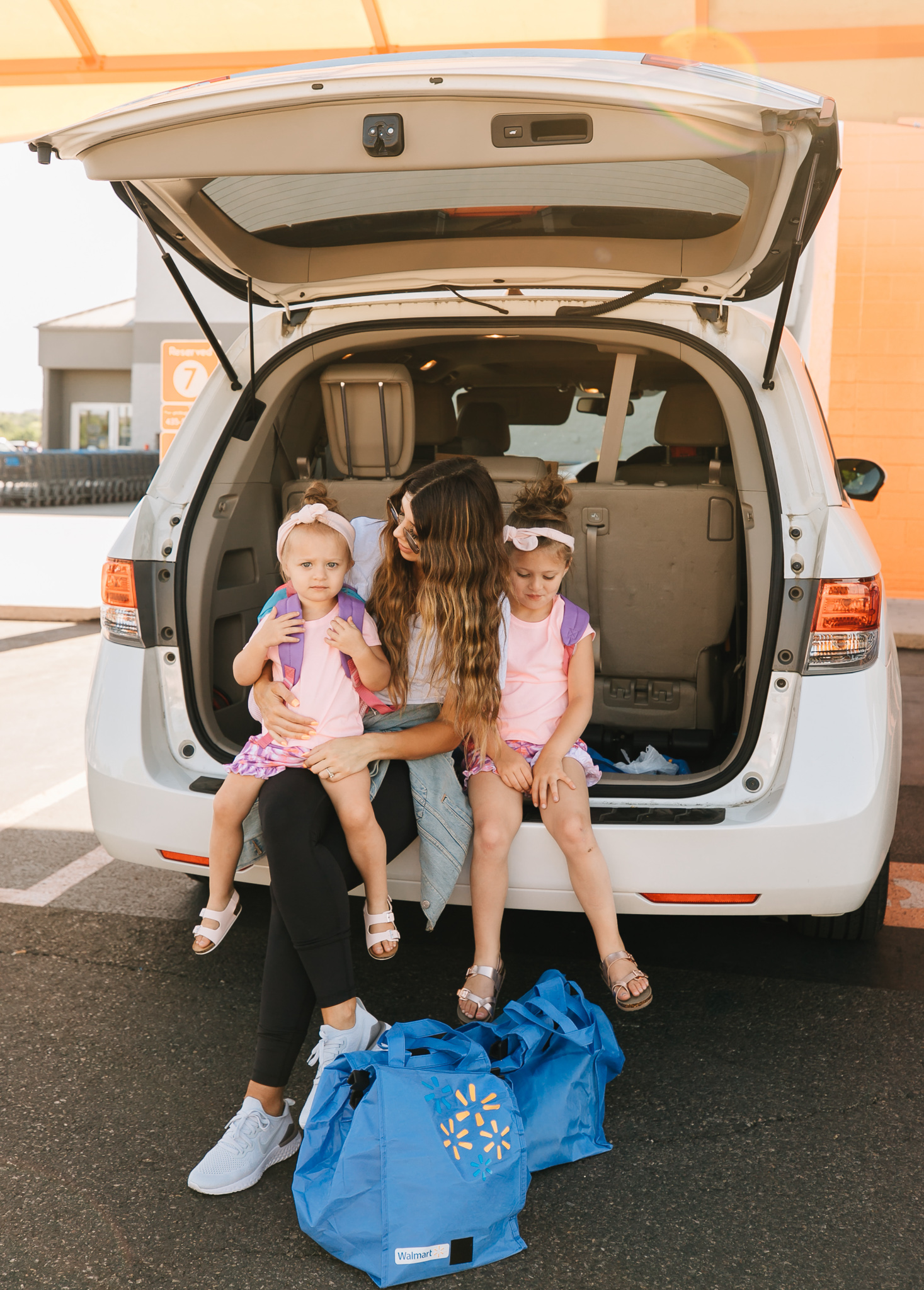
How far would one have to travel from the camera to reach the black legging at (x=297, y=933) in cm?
215

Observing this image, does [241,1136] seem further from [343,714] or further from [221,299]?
[221,299]

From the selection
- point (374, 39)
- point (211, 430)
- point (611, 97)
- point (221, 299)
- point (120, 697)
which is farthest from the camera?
point (221, 299)

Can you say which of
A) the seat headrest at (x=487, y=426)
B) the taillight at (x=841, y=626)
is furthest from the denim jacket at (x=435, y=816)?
the seat headrest at (x=487, y=426)

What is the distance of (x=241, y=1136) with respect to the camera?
6.75 feet

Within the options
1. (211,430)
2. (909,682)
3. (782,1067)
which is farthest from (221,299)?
(782,1067)

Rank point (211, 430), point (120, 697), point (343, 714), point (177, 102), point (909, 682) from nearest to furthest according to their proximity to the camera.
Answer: point (177, 102) → point (343, 714) → point (120, 697) → point (211, 430) → point (909, 682)

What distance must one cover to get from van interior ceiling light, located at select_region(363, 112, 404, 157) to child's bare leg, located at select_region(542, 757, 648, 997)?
134cm

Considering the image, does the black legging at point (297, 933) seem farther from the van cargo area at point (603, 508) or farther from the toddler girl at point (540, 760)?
the van cargo area at point (603, 508)

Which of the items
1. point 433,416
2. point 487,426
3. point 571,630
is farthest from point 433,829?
point 487,426

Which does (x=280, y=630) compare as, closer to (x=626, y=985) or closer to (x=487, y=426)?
(x=626, y=985)

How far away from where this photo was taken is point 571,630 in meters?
2.65

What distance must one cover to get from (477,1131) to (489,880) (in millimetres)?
586

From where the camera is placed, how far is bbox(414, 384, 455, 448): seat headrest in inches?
156

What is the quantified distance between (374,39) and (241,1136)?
4.13 metres
